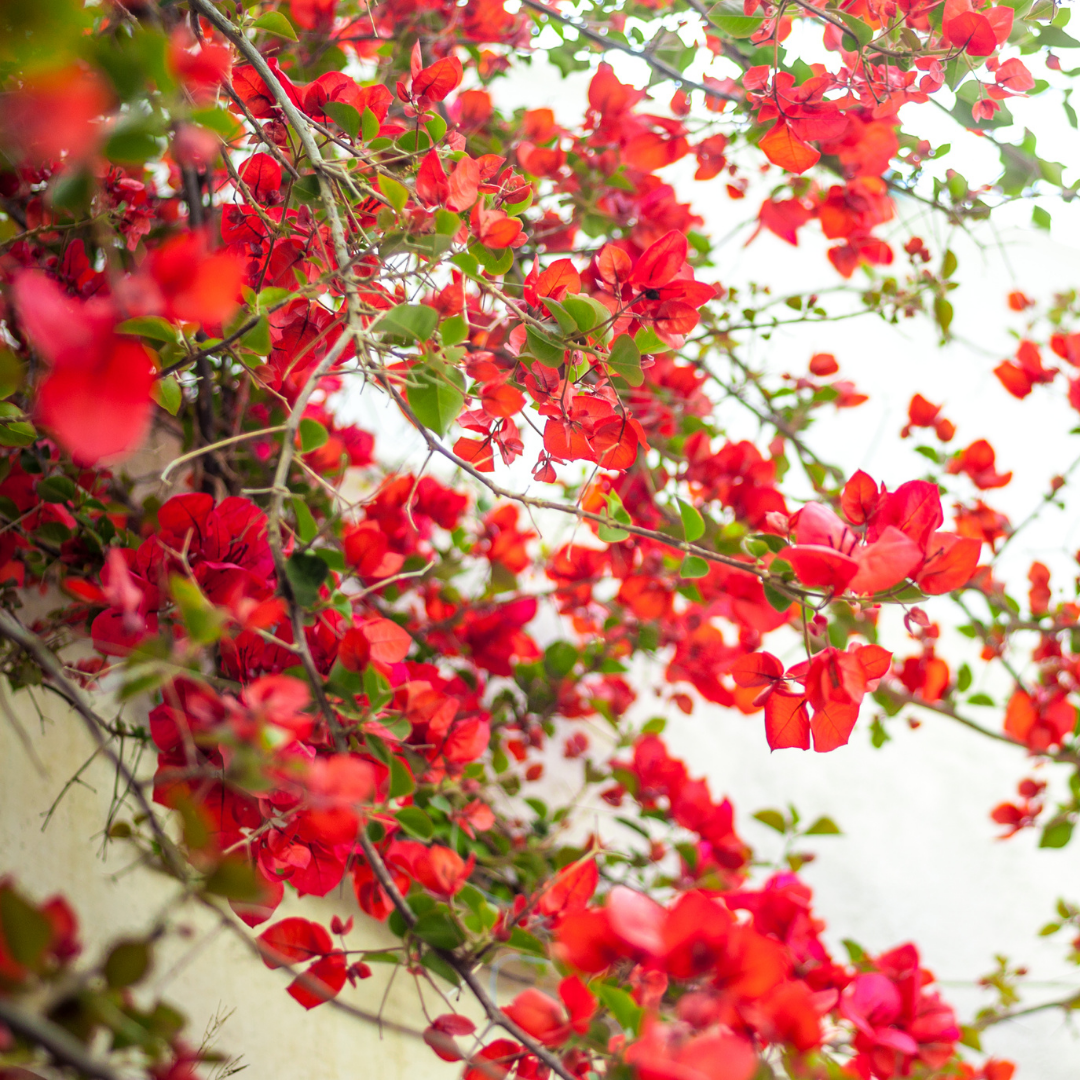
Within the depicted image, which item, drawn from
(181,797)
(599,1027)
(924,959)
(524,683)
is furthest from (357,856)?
(924,959)

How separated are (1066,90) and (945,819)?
1.24 m

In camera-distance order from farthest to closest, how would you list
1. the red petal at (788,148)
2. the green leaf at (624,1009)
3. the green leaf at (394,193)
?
the red petal at (788,148), the green leaf at (394,193), the green leaf at (624,1009)

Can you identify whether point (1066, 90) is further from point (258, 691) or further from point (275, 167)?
point (258, 691)

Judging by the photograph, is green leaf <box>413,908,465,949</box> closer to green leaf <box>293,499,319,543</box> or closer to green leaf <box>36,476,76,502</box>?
green leaf <box>293,499,319,543</box>

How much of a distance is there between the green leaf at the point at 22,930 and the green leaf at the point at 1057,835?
1035 mm

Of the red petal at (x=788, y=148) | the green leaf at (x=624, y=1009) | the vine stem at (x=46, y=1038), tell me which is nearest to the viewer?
the vine stem at (x=46, y=1038)

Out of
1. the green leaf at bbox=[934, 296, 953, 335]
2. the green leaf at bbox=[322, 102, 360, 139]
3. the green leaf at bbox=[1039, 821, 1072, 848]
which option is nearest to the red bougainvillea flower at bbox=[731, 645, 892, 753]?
the green leaf at bbox=[322, 102, 360, 139]

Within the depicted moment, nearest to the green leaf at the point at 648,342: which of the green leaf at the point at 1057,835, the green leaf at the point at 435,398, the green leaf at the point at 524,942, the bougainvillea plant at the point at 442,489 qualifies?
the bougainvillea plant at the point at 442,489

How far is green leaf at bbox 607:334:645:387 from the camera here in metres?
0.37

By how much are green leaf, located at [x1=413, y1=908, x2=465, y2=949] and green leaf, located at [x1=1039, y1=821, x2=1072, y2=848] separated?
31.3 inches

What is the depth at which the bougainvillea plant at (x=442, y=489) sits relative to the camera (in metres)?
0.21

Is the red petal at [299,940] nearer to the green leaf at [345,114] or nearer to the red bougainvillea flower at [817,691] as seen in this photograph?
the red bougainvillea flower at [817,691]

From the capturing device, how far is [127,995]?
232mm

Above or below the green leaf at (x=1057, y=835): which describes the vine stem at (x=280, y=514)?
below
